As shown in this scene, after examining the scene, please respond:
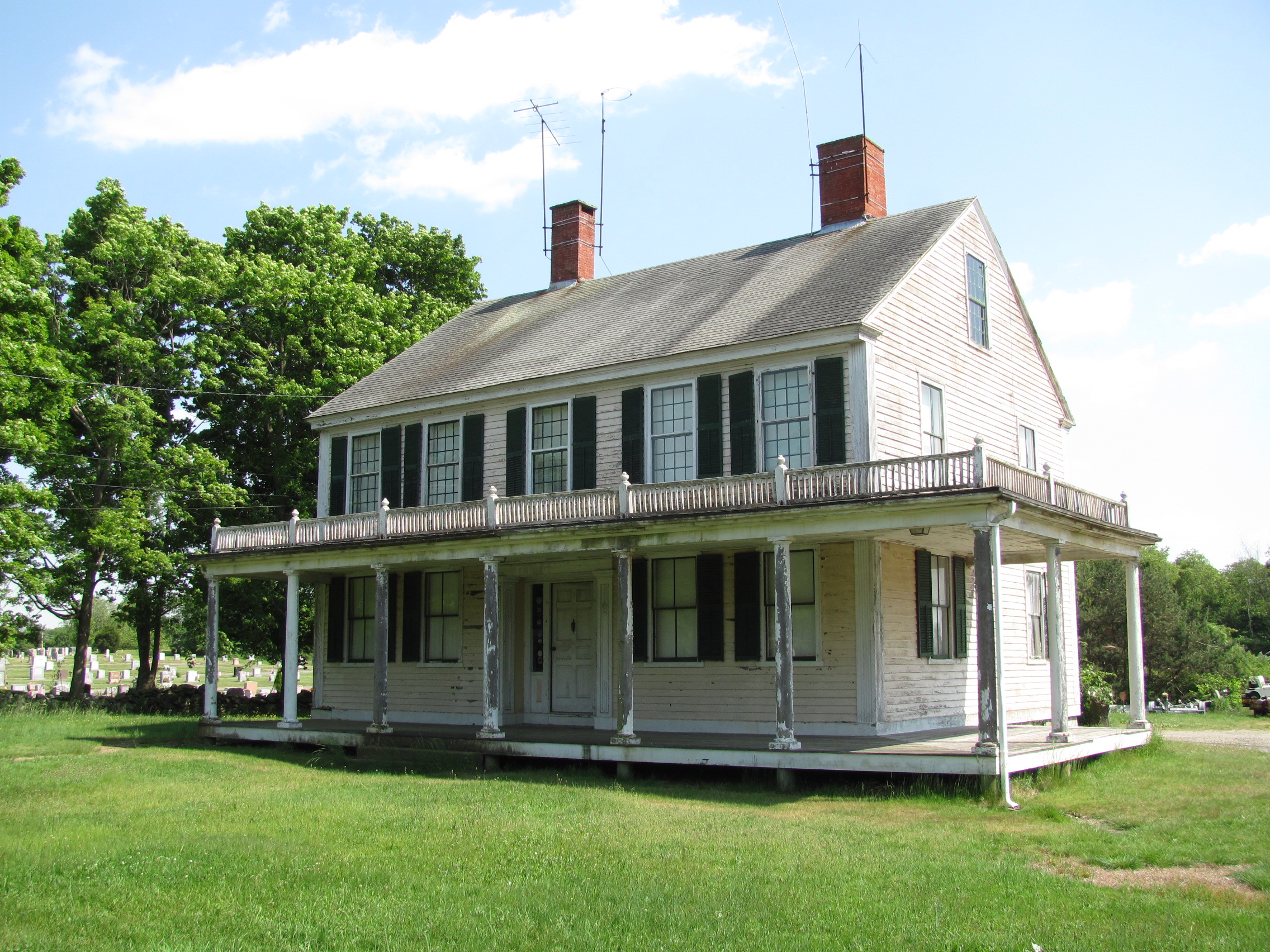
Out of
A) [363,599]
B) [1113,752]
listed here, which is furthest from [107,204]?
[1113,752]

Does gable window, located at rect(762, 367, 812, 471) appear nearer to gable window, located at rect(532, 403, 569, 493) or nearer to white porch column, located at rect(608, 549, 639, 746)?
→ white porch column, located at rect(608, 549, 639, 746)

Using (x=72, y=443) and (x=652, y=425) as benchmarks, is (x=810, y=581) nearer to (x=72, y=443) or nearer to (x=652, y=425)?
(x=652, y=425)

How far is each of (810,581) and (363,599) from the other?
10.2 m

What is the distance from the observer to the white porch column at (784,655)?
1501 centimetres

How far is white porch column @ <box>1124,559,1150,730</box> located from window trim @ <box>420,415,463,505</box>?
38.5 feet

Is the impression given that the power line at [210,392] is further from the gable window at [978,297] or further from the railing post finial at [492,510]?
the gable window at [978,297]

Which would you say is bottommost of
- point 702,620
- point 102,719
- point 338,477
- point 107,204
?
point 102,719

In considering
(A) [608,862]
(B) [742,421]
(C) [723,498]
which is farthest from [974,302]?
(A) [608,862]

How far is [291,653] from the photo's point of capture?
21156 mm

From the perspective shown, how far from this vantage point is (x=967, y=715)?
19.1 meters

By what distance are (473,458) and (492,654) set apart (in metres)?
4.62

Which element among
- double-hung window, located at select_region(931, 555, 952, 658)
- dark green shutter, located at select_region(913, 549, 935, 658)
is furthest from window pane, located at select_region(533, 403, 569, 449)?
double-hung window, located at select_region(931, 555, 952, 658)

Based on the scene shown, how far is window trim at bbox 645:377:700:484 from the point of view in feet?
60.7

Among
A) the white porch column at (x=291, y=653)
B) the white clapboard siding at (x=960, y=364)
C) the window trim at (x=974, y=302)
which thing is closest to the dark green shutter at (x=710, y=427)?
the white clapboard siding at (x=960, y=364)
